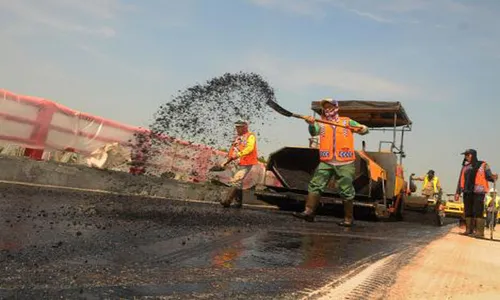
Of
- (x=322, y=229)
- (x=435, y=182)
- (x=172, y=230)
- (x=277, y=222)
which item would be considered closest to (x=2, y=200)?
(x=172, y=230)

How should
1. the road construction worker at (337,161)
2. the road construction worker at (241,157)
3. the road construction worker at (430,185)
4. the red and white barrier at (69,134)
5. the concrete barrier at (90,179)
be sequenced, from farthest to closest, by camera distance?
the road construction worker at (430,185) → the red and white barrier at (69,134) → the road construction worker at (241,157) → the concrete barrier at (90,179) → the road construction worker at (337,161)

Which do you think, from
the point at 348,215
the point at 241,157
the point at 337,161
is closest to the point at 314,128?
the point at 337,161

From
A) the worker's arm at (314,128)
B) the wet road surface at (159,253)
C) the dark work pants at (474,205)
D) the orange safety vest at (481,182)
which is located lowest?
the wet road surface at (159,253)

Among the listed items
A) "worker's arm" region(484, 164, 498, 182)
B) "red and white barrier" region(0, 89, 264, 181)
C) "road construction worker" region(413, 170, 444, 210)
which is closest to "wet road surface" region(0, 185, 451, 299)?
"red and white barrier" region(0, 89, 264, 181)

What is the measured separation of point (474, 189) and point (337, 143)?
3541 millimetres

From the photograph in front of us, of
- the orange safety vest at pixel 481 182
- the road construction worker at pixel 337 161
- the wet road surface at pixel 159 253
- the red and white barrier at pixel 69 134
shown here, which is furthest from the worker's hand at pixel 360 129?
the red and white barrier at pixel 69 134

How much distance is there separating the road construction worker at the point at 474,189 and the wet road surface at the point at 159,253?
3647mm

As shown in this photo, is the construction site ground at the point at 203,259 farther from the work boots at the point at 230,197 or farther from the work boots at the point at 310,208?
the work boots at the point at 230,197

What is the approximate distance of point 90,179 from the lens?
920 centimetres

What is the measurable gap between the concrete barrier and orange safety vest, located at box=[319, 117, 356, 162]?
3.95 metres

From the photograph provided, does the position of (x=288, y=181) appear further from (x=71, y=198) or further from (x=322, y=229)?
(x=71, y=198)

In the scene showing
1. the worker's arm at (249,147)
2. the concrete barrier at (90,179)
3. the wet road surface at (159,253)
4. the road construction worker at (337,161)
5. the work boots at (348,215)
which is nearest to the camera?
the wet road surface at (159,253)

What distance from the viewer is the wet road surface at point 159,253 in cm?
269

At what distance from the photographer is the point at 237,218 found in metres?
6.79
